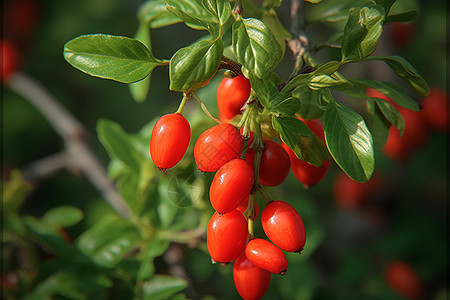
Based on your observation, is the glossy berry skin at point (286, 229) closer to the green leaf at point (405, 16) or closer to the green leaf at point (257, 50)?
the green leaf at point (257, 50)

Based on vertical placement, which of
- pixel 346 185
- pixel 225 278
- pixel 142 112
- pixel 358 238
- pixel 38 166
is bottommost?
pixel 358 238

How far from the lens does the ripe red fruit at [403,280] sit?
182cm

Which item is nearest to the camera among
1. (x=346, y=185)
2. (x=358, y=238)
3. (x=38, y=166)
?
(x=38, y=166)

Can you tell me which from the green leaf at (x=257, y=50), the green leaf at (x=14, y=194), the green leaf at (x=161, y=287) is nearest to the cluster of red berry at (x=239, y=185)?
the green leaf at (x=257, y=50)

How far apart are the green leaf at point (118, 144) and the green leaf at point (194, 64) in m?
0.57

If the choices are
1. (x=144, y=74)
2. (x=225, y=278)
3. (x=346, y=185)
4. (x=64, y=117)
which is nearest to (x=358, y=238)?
(x=346, y=185)

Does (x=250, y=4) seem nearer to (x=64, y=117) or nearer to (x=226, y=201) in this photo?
(x=226, y=201)

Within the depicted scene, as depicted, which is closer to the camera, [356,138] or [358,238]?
[356,138]

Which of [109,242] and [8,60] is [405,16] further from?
[8,60]

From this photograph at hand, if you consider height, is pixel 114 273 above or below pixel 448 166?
above

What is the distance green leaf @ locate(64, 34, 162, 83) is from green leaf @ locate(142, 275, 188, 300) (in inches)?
22.0

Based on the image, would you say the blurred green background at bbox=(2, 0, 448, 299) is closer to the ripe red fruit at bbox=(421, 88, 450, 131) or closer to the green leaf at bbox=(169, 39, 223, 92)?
the ripe red fruit at bbox=(421, 88, 450, 131)

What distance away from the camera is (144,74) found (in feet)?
2.30

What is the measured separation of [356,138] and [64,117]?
1.46 m
